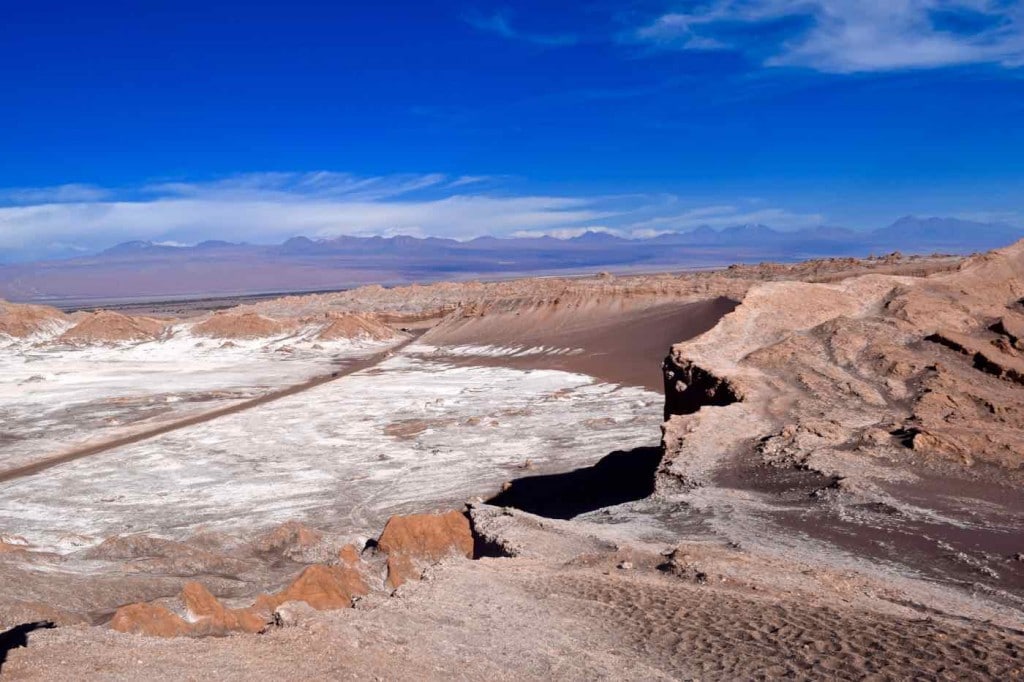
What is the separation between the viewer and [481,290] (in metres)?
65.3

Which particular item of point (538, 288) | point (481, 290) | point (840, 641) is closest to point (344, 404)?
point (840, 641)

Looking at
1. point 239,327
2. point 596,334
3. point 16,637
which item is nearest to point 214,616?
point 16,637

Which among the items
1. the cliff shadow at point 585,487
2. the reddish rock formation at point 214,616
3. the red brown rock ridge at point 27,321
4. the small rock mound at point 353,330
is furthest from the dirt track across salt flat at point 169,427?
the red brown rock ridge at point 27,321

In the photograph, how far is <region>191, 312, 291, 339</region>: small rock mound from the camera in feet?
161

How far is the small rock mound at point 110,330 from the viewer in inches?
1940

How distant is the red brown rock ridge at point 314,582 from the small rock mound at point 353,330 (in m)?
35.8

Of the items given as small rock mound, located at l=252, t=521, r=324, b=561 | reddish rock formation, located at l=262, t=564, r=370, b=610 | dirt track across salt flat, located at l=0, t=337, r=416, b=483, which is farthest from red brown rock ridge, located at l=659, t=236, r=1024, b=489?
dirt track across salt flat, located at l=0, t=337, r=416, b=483

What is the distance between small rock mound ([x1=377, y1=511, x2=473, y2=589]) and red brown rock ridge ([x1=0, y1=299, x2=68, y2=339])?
49.0 metres

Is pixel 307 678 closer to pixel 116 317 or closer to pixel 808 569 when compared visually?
pixel 808 569

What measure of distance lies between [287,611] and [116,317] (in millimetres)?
51143

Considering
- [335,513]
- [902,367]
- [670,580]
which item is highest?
[902,367]

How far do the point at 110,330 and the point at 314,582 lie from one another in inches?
1896

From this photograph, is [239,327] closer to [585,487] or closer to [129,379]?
[129,379]

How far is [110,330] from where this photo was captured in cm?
5038
